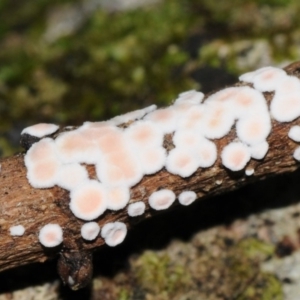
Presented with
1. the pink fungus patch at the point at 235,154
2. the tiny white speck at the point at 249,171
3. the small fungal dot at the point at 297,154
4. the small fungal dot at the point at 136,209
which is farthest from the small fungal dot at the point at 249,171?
the small fungal dot at the point at 136,209

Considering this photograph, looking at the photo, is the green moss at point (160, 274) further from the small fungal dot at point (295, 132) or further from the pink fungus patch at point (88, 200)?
the small fungal dot at point (295, 132)

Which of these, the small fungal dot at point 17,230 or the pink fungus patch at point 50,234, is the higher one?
the small fungal dot at point 17,230

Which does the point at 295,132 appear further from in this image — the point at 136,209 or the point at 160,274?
the point at 160,274

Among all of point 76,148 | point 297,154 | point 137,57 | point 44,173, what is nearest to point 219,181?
point 297,154

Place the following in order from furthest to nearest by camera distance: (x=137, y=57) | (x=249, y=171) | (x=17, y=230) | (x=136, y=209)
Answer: (x=137, y=57)
(x=249, y=171)
(x=136, y=209)
(x=17, y=230)

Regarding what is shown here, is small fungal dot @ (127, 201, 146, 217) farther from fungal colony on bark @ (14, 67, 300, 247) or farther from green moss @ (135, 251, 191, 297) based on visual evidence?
green moss @ (135, 251, 191, 297)

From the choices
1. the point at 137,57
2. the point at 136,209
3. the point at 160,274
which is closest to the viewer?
the point at 136,209
